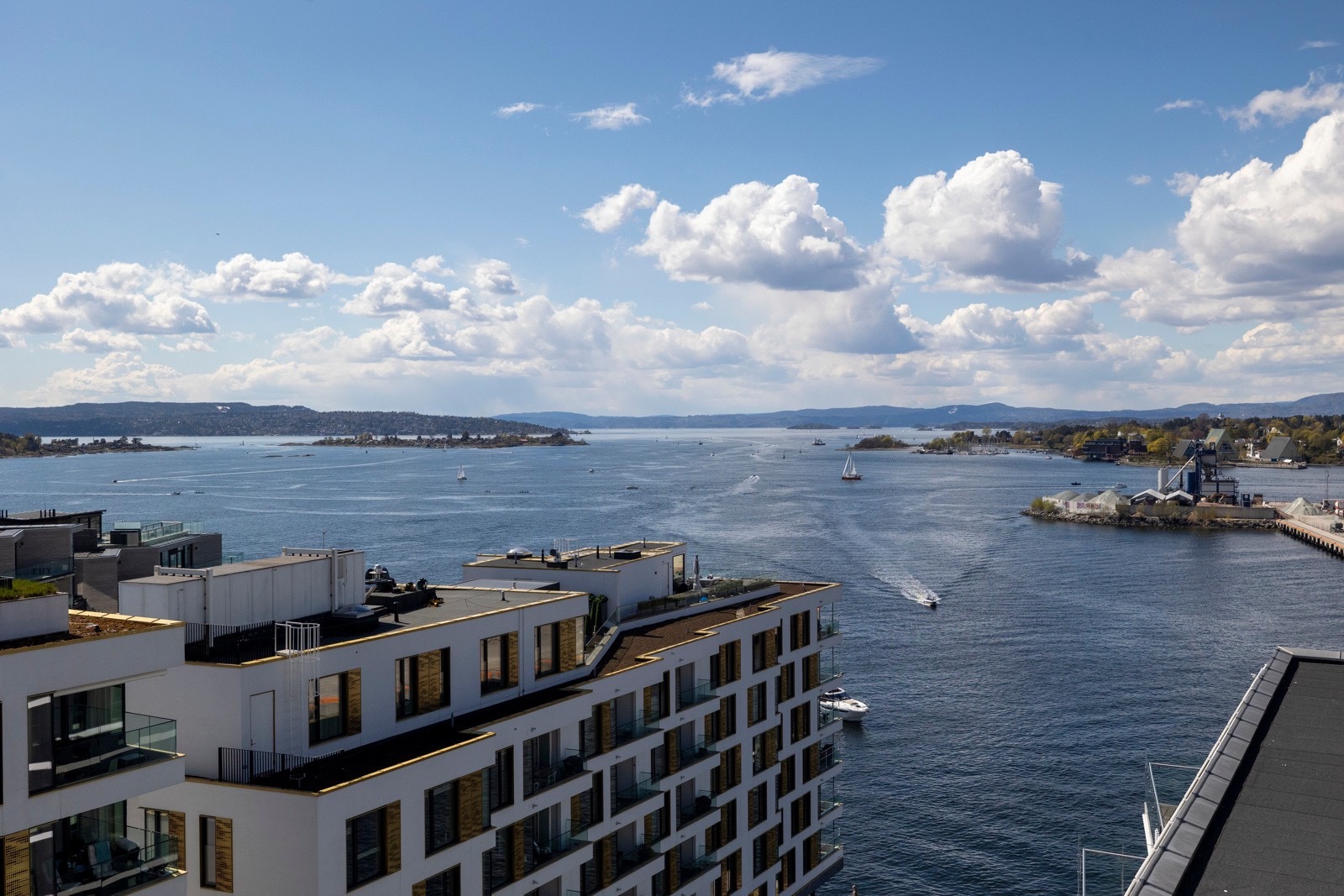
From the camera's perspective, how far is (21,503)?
157250 mm

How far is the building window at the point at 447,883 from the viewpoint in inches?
726

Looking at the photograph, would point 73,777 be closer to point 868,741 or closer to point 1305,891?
point 1305,891

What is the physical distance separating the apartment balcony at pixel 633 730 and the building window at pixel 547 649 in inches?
91.2

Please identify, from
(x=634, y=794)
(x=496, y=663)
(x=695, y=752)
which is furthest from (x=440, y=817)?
(x=695, y=752)

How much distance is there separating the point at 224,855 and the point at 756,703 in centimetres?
1749

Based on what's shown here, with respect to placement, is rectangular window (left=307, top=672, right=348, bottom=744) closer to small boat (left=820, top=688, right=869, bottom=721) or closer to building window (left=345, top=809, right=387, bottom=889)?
building window (left=345, top=809, right=387, bottom=889)

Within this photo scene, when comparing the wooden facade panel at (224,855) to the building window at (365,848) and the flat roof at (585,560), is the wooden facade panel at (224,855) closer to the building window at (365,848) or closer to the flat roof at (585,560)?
the building window at (365,848)

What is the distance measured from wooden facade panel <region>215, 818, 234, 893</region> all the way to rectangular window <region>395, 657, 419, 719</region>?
3.92m

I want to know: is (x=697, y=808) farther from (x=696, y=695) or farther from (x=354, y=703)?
(x=354, y=703)

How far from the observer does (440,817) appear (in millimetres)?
18531

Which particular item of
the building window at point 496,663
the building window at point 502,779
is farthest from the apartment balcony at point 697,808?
the building window at point 502,779

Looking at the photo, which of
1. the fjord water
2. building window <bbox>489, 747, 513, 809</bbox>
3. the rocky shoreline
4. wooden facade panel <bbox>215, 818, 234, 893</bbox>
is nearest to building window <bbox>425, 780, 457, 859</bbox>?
building window <bbox>489, 747, 513, 809</bbox>

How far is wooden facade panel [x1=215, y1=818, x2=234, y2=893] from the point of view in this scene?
16375 mm

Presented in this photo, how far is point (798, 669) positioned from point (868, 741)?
2380 cm
